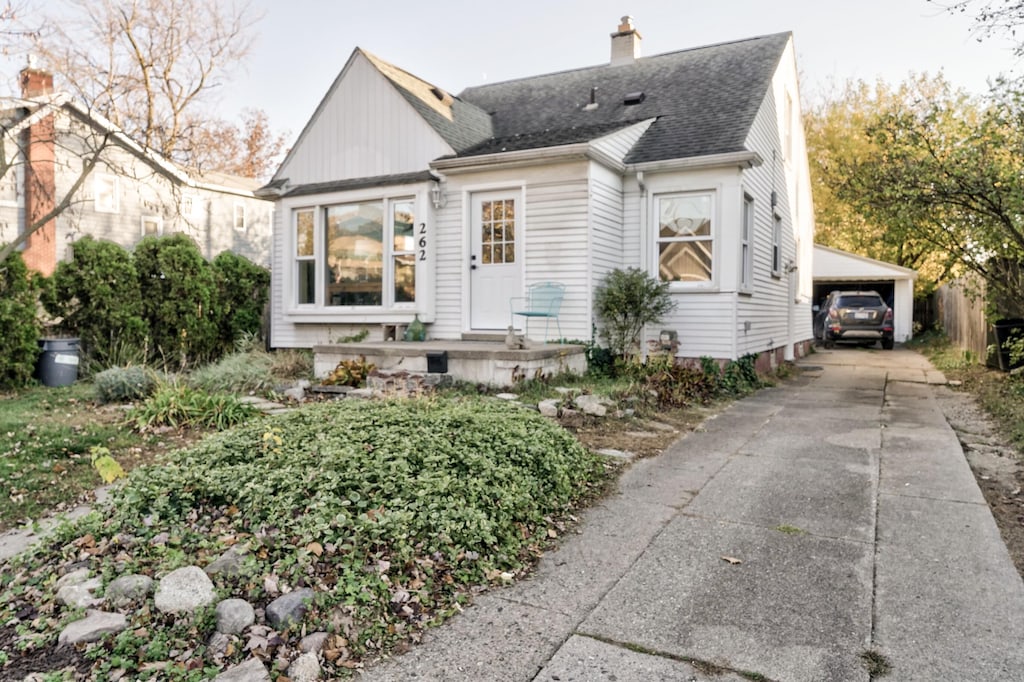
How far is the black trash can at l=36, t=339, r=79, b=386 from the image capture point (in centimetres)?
878

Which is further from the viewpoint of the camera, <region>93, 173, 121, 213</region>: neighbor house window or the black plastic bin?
<region>93, 173, 121, 213</region>: neighbor house window

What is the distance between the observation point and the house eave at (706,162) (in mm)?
8883

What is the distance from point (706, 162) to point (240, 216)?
1597cm

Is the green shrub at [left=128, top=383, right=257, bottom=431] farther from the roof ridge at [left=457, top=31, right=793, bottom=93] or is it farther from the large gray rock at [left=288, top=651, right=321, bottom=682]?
the roof ridge at [left=457, top=31, right=793, bottom=93]

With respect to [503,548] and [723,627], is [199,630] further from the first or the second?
[723,627]

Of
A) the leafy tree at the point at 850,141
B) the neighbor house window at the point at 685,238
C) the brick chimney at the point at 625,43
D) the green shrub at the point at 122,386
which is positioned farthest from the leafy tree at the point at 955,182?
the leafy tree at the point at 850,141

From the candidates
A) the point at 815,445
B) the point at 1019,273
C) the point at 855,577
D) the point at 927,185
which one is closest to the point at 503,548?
the point at 855,577

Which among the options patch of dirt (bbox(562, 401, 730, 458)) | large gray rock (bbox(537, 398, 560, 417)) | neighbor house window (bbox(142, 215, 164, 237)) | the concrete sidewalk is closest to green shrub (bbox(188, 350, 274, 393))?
large gray rock (bbox(537, 398, 560, 417))

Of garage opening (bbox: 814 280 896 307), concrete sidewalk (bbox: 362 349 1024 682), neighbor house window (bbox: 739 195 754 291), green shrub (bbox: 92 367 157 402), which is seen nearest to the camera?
concrete sidewalk (bbox: 362 349 1024 682)

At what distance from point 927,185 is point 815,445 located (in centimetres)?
426

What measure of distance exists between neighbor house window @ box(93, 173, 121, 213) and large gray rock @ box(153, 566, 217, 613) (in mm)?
17417

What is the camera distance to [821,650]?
8.24 ft

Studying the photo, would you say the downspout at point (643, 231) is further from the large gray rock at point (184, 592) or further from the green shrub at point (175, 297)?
the large gray rock at point (184, 592)

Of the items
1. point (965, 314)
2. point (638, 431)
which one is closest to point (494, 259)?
point (638, 431)
